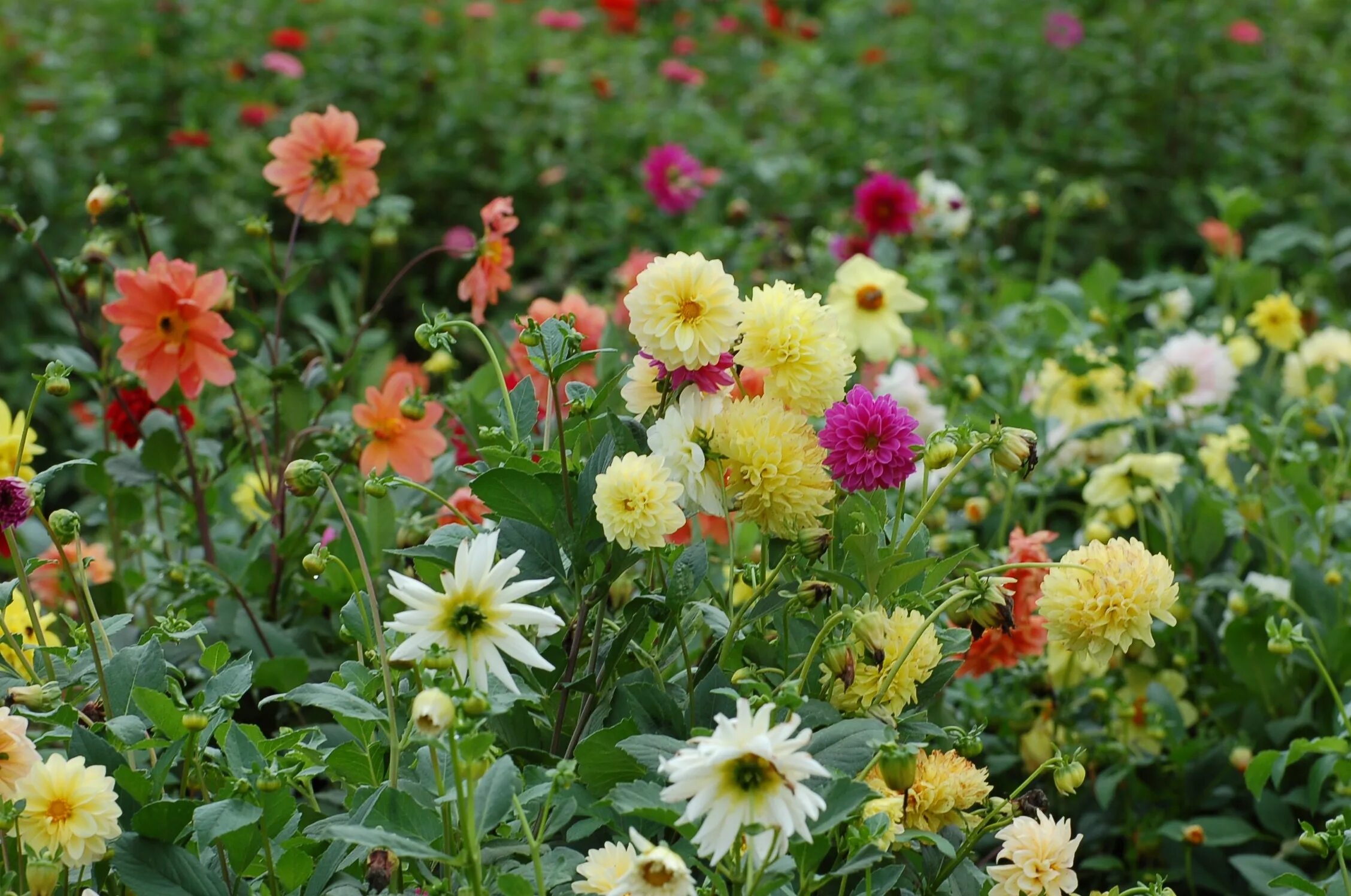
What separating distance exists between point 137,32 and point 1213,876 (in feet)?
11.0

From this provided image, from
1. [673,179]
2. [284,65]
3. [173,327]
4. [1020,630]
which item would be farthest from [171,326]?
[284,65]

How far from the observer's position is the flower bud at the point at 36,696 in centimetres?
101

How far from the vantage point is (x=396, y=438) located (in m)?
1.53

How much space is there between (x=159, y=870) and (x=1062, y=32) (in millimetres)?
3466

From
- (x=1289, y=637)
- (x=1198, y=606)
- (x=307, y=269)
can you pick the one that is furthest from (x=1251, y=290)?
(x=307, y=269)

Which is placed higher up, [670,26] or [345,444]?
[345,444]

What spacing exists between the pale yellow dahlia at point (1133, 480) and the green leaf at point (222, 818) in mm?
1136

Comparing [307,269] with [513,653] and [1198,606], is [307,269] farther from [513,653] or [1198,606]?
[1198,606]

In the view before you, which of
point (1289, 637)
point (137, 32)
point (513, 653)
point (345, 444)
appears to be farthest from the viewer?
point (137, 32)

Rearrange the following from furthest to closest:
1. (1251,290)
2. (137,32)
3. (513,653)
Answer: (137,32), (1251,290), (513,653)

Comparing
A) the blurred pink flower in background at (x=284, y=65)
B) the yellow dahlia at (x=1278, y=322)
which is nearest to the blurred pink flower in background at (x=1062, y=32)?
the yellow dahlia at (x=1278, y=322)

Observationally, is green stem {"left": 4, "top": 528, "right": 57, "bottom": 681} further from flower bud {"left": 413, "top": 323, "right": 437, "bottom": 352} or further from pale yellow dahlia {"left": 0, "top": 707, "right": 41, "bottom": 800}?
flower bud {"left": 413, "top": 323, "right": 437, "bottom": 352}

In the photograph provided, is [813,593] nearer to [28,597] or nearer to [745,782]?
[745,782]

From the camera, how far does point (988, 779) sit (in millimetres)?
1661
